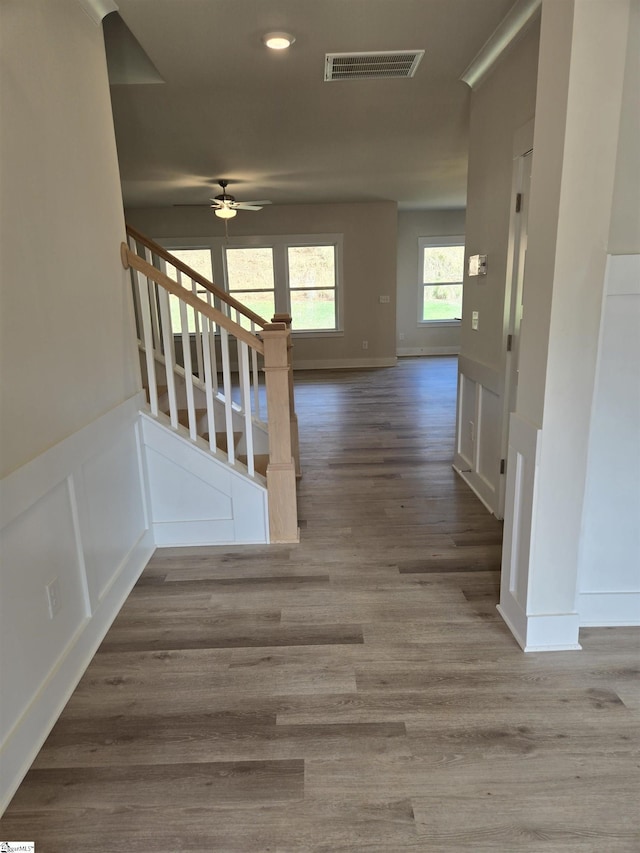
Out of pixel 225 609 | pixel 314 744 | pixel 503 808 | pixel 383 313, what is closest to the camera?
pixel 503 808

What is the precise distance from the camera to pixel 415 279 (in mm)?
10078

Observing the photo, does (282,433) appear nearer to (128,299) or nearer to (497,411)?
(128,299)

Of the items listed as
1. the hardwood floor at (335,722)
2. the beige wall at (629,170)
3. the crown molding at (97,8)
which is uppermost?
the crown molding at (97,8)

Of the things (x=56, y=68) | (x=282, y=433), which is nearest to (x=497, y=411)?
(x=282, y=433)

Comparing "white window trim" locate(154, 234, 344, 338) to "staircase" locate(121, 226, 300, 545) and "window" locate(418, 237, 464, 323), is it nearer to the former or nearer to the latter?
"window" locate(418, 237, 464, 323)

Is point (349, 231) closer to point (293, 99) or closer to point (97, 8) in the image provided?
point (293, 99)

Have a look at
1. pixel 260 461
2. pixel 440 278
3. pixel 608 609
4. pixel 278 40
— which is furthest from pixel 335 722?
pixel 440 278

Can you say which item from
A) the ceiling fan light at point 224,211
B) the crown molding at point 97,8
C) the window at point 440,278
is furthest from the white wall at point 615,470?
the window at point 440,278

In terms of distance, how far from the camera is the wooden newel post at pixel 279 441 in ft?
9.33

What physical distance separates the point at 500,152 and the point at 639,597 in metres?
2.54

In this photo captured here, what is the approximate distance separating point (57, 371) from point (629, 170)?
2135 mm

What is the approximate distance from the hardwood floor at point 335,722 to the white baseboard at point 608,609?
0.06 meters

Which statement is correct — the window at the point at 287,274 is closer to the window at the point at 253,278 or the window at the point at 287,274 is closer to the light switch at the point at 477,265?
the window at the point at 253,278

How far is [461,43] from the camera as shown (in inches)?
114
